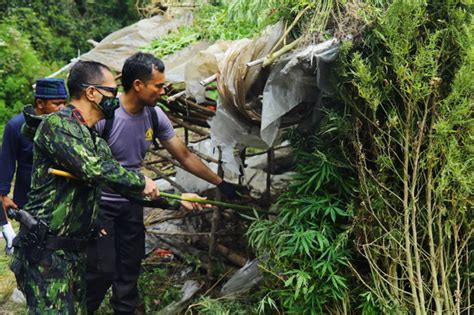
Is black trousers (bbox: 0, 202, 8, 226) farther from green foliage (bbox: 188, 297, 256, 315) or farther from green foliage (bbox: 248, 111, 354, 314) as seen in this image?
green foliage (bbox: 248, 111, 354, 314)

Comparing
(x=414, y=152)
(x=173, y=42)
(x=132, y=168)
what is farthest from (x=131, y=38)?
(x=414, y=152)

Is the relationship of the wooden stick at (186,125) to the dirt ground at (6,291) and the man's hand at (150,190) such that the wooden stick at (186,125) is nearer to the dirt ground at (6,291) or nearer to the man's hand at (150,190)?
the man's hand at (150,190)

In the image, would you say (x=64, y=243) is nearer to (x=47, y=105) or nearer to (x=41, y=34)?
(x=47, y=105)

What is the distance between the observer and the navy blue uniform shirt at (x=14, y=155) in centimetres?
443

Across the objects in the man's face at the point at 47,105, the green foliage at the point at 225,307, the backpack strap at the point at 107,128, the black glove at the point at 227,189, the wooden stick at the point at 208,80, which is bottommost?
the green foliage at the point at 225,307

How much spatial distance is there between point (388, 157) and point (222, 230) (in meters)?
2.21

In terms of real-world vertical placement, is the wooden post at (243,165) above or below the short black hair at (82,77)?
below

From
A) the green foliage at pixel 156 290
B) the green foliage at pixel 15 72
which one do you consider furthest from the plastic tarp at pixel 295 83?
the green foliage at pixel 15 72

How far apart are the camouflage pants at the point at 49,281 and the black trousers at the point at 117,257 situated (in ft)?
2.30

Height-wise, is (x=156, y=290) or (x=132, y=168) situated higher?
(x=132, y=168)

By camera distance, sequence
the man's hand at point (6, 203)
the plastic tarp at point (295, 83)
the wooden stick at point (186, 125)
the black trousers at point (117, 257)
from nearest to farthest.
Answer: the plastic tarp at point (295, 83), the black trousers at point (117, 257), the man's hand at point (6, 203), the wooden stick at point (186, 125)

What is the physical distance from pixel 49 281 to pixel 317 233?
1.46 metres

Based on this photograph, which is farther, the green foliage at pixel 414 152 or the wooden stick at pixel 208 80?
the wooden stick at pixel 208 80

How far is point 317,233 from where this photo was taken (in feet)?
10.3
